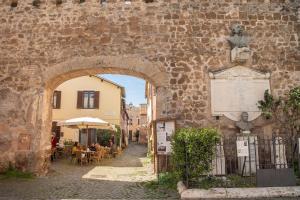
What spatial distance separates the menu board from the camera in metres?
8.52

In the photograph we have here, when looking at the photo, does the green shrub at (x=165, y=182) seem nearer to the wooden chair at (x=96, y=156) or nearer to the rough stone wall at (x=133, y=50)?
the rough stone wall at (x=133, y=50)

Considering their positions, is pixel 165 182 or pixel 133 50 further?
pixel 133 50

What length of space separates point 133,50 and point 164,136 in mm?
2669

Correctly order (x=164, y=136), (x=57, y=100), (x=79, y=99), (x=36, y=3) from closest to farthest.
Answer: (x=164, y=136) < (x=36, y=3) < (x=57, y=100) < (x=79, y=99)

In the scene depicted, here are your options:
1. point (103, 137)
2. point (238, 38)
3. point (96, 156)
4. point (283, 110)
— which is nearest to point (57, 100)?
point (103, 137)

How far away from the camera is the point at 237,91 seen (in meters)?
8.92

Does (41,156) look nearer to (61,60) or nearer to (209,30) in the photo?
(61,60)

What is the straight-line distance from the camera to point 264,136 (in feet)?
28.7

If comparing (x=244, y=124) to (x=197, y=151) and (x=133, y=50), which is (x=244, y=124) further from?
(x=133, y=50)

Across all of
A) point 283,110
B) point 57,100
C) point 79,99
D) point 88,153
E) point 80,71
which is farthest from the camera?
point 79,99

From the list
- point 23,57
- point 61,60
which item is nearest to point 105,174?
point 61,60

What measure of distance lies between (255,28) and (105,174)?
639 centimetres

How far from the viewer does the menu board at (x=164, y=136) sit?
27.9 feet

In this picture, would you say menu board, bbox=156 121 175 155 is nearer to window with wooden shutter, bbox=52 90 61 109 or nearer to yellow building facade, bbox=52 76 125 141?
yellow building facade, bbox=52 76 125 141
